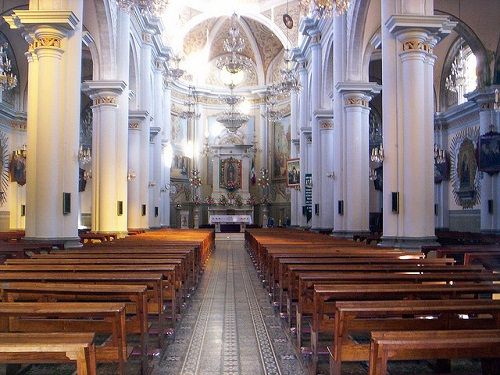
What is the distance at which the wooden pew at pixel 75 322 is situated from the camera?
3.78 metres

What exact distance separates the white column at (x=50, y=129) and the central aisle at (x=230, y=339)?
366 centimetres

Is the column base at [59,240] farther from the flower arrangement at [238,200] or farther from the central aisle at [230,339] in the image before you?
the flower arrangement at [238,200]

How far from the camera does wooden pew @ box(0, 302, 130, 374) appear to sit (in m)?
3.78

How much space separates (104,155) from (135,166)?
4.66 metres

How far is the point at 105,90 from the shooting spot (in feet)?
56.7

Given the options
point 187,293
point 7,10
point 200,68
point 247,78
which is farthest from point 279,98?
point 187,293

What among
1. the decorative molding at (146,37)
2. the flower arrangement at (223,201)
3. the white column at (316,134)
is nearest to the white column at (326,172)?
the white column at (316,134)

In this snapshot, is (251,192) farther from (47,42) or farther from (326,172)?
(47,42)

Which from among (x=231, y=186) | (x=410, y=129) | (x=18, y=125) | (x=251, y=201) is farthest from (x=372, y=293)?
(x=231, y=186)

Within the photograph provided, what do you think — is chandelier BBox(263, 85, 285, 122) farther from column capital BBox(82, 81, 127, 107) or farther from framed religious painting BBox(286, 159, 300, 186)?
column capital BBox(82, 81, 127, 107)

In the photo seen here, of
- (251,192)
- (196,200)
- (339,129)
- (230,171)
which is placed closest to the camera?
(339,129)

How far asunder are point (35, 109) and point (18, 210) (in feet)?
42.6

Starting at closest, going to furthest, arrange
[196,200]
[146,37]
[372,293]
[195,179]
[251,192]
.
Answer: [372,293] < [146,37] < [195,179] < [196,200] < [251,192]

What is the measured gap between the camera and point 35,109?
1198 cm
